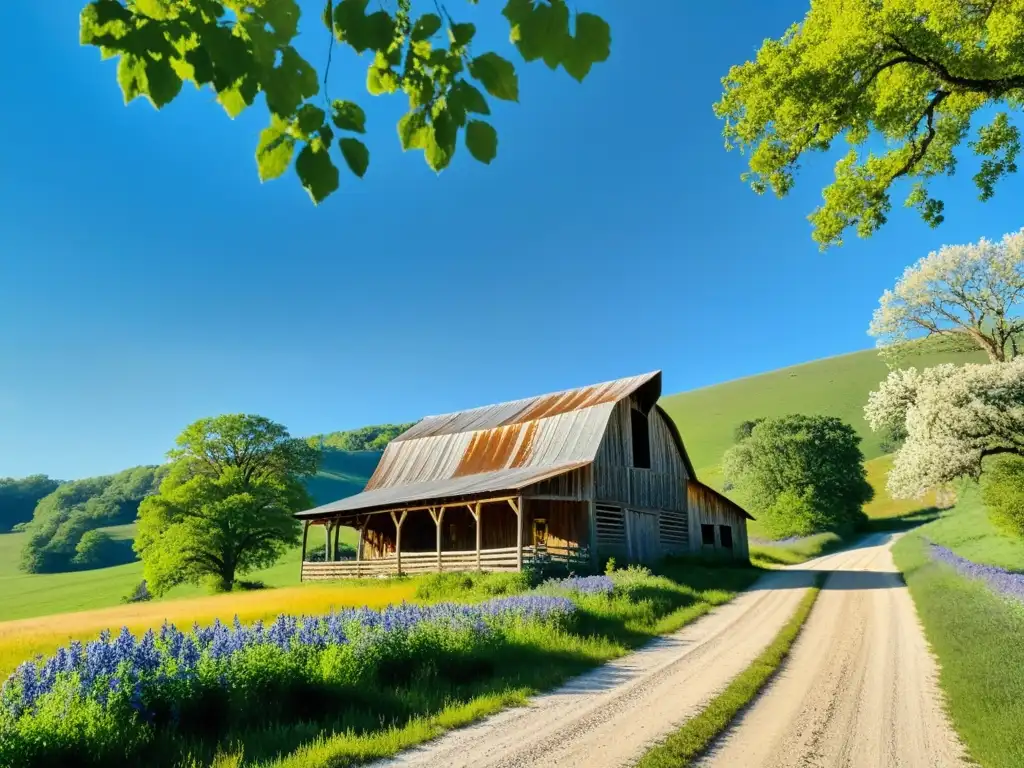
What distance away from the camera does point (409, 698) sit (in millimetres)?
7469

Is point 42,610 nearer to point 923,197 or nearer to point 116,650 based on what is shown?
point 116,650

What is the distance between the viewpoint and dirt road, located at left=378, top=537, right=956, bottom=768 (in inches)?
227

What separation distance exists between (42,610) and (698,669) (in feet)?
161

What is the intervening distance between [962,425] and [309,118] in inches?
1015

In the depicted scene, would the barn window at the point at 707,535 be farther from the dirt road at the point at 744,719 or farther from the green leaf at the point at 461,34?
the green leaf at the point at 461,34

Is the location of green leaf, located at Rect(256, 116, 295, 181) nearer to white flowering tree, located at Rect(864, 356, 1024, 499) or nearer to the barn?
the barn

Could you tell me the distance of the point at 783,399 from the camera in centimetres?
11312

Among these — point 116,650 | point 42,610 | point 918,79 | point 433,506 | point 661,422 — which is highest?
point 918,79

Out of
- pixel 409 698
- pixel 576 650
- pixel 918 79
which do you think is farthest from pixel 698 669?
pixel 918 79

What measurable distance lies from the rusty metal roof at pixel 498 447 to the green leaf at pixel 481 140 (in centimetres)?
2068

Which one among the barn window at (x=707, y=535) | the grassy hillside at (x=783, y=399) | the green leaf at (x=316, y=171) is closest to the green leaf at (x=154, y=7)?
the green leaf at (x=316, y=171)

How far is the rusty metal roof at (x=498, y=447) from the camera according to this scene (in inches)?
1052

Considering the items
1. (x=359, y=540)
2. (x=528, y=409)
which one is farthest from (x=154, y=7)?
(x=528, y=409)

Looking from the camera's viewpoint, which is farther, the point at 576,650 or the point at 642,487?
the point at 642,487
